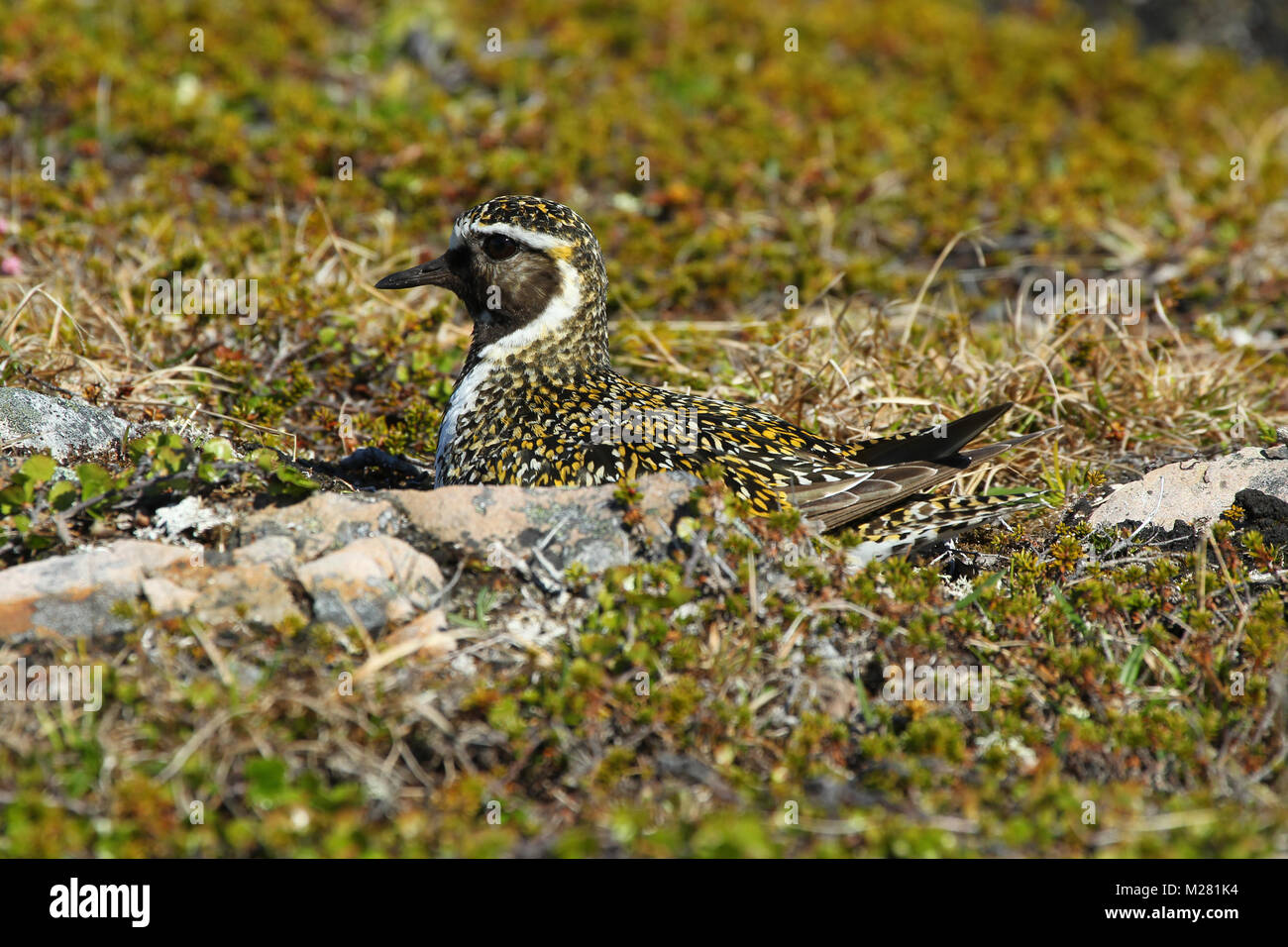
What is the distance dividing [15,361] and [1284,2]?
53.4ft

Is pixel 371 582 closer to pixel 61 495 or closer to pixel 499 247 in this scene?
pixel 61 495

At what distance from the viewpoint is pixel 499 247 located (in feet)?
21.0

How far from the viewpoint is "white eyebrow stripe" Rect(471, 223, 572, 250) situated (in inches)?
248

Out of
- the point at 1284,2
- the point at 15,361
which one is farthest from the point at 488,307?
the point at 1284,2

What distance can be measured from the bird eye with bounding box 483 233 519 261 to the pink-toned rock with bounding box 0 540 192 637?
2389 mm

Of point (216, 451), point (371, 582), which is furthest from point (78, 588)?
point (371, 582)

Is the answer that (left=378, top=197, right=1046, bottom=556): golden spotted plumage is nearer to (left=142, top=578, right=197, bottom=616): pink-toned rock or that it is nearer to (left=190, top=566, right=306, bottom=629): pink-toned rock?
(left=190, top=566, right=306, bottom=629): pink-toned rock

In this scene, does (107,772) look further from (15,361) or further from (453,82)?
(453,82)

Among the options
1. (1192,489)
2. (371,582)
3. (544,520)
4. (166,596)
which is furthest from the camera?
(1192,489)

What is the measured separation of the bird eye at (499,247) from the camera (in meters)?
6.36

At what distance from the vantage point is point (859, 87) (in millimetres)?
12633

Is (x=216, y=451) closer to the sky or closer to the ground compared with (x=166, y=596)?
closer to the sky

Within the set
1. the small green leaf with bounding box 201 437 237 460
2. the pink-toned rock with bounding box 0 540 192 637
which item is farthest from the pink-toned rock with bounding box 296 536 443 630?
the small green leaf with bounding box 201 437 237 460

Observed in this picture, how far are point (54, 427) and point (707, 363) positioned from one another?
394 centimetres
